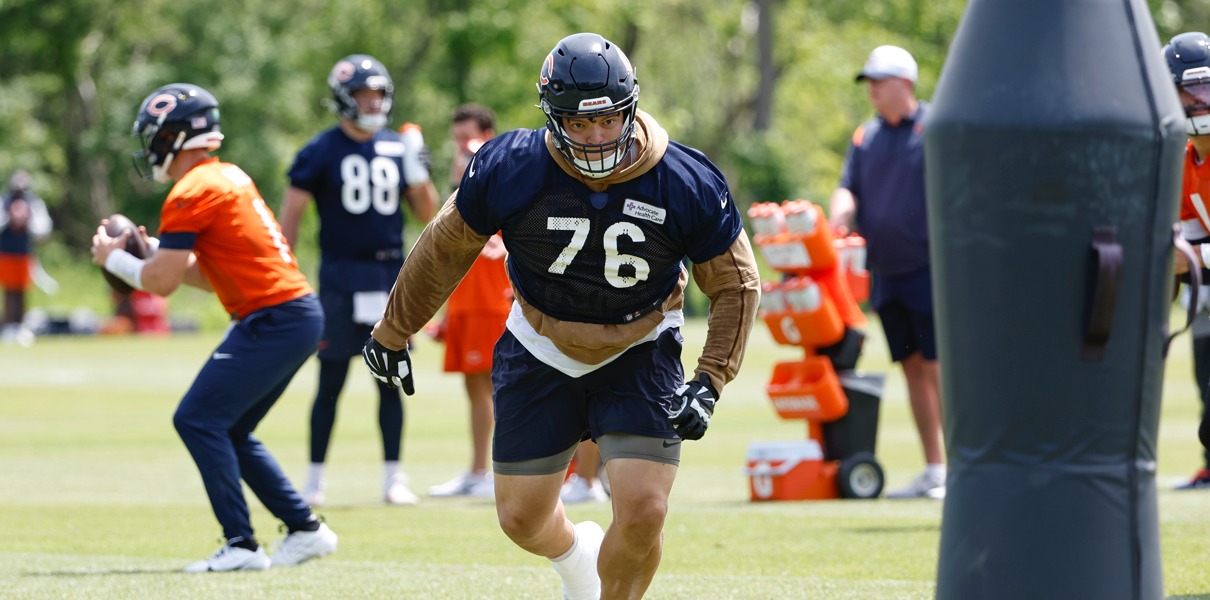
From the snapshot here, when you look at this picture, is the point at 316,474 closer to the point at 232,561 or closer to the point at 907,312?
the point at 232,561

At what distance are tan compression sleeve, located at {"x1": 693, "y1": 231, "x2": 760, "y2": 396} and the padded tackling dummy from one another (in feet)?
4.68

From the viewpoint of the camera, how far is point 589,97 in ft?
16.3

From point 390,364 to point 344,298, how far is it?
4762mm

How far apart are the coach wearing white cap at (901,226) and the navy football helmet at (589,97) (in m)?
5.27

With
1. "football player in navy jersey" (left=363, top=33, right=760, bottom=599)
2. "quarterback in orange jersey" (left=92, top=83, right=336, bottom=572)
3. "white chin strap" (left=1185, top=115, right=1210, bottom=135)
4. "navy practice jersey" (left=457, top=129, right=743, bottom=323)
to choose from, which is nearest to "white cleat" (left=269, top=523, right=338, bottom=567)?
"quarterback in orange jersey" (left=92, top=83, right=336, bottom=572)

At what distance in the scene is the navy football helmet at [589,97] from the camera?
497 centimetres

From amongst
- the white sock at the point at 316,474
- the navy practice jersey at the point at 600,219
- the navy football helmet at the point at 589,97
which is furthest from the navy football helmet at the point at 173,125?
the navy football helmet at the point at 589,97

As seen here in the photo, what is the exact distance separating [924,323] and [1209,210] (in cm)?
357

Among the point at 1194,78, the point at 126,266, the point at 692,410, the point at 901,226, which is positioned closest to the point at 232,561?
the point at 126,266

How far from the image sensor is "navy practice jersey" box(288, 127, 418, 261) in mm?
10250

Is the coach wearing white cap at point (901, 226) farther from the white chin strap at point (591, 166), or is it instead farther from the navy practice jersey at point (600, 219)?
the white chin strap at point (591, 166)

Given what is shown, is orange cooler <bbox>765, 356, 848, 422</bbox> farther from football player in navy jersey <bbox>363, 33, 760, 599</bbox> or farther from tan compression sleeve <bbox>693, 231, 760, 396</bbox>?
tan compression sleeve <bbox>693, 231, 760, 396</bbox>

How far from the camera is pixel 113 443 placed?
14.7 m

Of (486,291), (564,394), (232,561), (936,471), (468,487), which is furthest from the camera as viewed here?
(486,291)
